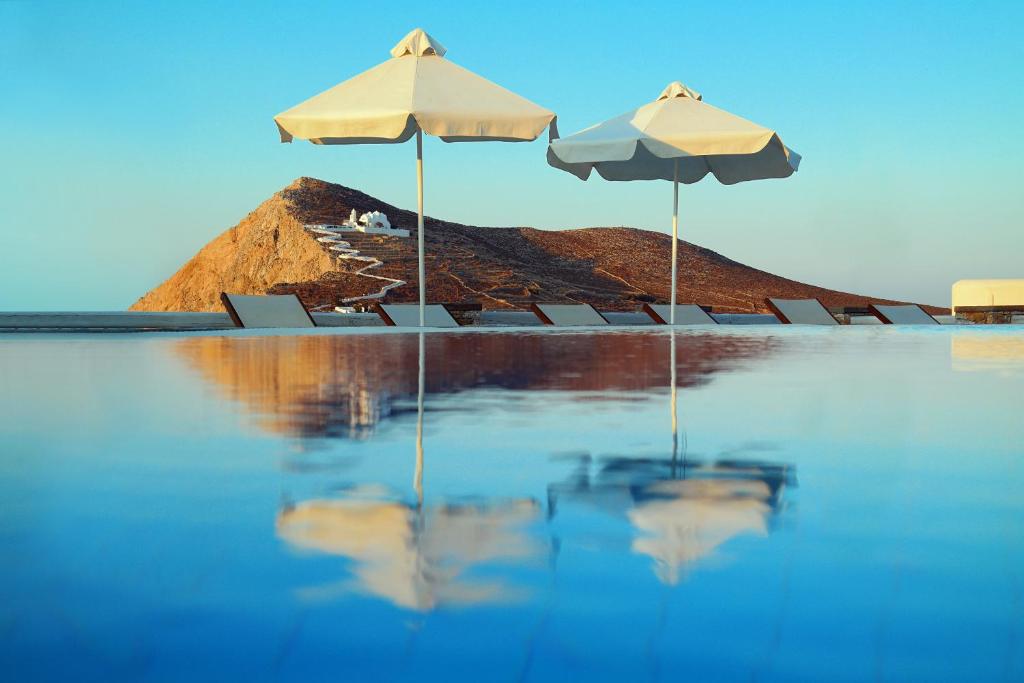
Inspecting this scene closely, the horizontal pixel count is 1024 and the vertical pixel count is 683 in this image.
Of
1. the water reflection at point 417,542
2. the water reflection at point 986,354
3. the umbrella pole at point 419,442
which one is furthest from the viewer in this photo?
the water reflection at point 986,354

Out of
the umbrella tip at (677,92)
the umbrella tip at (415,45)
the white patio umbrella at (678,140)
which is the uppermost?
the umbrella tip at (415,45)

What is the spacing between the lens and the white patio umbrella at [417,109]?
29.4 ft

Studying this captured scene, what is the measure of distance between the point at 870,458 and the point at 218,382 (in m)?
2.97

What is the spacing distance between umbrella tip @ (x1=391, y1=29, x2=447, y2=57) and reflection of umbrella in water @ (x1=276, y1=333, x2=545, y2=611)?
8807mm

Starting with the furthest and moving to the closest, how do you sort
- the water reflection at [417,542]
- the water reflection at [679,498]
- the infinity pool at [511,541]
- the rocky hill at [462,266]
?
the rocky hill at [462,266], the water reflection at [679,498], the water reflection at [417,542], the infinity pool at [511,541]

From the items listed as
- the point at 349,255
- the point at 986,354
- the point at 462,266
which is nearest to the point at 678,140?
the point at 986,354

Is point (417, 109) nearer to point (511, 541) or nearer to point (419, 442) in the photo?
point (419, 442)

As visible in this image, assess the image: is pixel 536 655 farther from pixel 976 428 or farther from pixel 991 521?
pixel 976 428

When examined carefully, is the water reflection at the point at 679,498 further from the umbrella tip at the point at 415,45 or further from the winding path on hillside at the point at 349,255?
the winding path on hillside at the point at 349,255

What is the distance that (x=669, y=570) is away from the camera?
1.26 metres

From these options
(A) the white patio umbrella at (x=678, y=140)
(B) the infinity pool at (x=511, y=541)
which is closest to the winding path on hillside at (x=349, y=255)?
(A) the white patio umbrella at (x=678, y=140)

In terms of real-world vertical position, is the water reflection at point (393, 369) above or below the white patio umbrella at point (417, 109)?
below

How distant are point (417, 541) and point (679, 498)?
56 cm

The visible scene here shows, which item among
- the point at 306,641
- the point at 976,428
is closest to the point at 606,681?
the point at 306,641
